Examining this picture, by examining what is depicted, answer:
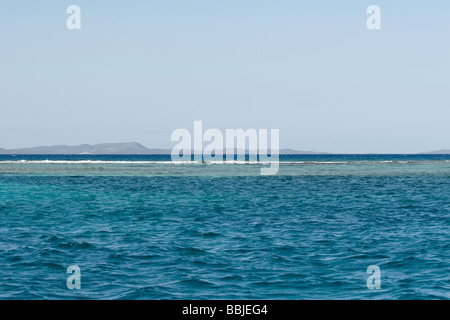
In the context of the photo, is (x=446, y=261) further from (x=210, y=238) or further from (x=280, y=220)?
(x=280, y=220)

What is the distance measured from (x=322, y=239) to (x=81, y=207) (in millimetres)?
20679

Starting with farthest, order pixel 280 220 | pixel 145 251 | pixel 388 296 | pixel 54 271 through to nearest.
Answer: pixel 280 220
pixel 145 251
pixel 54 271
pixel 388 296

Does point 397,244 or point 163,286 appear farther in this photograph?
point 397,244

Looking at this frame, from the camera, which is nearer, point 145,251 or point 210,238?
point 145,251

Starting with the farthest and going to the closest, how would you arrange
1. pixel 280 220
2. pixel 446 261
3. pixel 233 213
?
pixel 233 213, pixel 280 220, pixel 446 261

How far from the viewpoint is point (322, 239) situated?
23188mm

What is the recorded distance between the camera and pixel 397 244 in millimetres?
22031

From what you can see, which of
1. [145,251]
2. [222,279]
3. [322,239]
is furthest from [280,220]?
[222,279]
